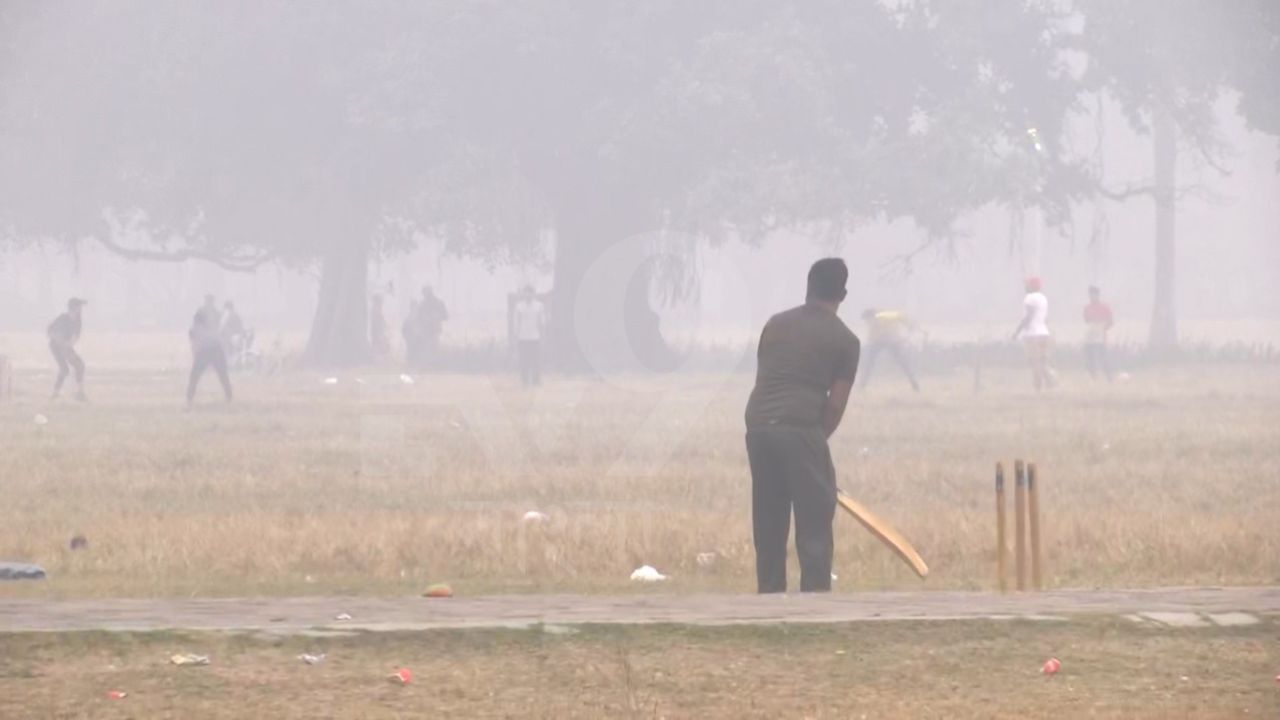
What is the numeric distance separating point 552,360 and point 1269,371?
500 inches

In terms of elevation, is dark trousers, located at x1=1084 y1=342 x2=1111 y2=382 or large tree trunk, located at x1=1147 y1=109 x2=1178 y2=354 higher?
large tree trunk, located at x1=1147 y1=109 x2=1178 y2=354

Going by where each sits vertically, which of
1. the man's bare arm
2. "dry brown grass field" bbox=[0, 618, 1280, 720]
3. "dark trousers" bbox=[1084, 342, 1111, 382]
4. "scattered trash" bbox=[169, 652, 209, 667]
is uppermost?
the man's bare arm

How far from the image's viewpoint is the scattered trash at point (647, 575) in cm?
1145

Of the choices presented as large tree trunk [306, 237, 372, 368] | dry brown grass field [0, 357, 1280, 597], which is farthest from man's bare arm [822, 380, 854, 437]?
large tree trunk [306, 237, 372, 368]

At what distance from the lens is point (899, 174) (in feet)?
134

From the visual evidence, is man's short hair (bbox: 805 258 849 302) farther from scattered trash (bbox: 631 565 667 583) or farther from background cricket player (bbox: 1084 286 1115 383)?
background cricket player (bbox: 1084 286 1115 383)

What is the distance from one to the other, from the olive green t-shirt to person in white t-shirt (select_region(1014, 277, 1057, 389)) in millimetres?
20254

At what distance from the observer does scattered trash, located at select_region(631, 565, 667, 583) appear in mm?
11445

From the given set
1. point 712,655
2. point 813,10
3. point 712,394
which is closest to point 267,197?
point 813,10

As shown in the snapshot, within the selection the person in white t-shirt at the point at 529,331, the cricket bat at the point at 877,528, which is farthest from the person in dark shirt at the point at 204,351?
the cricket bat at the point at 877,528

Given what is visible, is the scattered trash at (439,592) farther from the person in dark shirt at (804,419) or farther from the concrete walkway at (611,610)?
the person in dark shirt at (804,419)

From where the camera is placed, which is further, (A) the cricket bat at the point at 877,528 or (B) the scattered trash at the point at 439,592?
(B) the scattered trash at the point at 439,592

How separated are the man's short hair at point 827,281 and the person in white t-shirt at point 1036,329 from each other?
20.2 meters

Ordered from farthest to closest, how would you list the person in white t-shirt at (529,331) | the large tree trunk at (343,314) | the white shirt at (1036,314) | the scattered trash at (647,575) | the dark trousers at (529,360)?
1. the large tree trunk at (343,314)
2. the dark trousers at (529,360)
3. the person in white t-shirt at (529,331)
4. the white shirt at (1036,314)
5. the scattered trash at (647,575)
